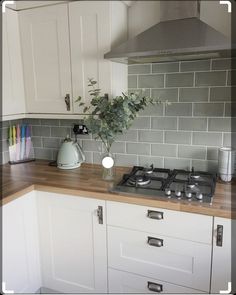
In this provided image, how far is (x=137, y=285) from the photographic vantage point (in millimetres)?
1559

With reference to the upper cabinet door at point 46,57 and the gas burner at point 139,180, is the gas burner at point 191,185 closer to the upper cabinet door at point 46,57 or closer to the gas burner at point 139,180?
the gas burner at point 139,180

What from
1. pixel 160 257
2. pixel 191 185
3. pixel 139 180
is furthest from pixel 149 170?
pixel 160 257

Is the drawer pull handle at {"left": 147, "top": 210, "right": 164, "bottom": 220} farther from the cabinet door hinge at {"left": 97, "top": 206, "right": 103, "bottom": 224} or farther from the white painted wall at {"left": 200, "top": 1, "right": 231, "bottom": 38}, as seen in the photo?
the white painted wall at {"left": 200, "top": 1, "right": 231, "bottom": 38}

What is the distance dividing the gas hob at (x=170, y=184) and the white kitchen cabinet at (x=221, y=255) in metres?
0.13

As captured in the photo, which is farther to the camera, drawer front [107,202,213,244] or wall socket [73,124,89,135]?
wall socket [73,124,89,135]

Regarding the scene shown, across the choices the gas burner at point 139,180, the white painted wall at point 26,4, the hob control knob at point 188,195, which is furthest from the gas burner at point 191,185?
the white painted wall at point 26,4

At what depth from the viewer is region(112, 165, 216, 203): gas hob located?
142 centimetres

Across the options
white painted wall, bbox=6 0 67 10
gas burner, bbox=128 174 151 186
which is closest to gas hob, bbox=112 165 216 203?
gas burner, bbox=128 174 151 186

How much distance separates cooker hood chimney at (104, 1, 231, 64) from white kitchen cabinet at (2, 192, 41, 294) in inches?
40.0

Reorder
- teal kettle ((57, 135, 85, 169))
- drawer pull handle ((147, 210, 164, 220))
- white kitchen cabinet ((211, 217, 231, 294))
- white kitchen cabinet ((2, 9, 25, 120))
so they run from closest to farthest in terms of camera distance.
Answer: white kitchen cabinet ((211, 217, 231, 294)) < drawer pull handle ((147, 210, 164, 220)) < white kitchen cabinet ((2, 9, 25, 120)) < teal kettle ((57, 135, 85, 169))

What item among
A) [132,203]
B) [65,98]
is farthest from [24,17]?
[132,203]

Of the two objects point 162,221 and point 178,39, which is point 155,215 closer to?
point 162,221

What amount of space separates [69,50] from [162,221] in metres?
1.19

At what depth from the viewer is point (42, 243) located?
1737 mm
